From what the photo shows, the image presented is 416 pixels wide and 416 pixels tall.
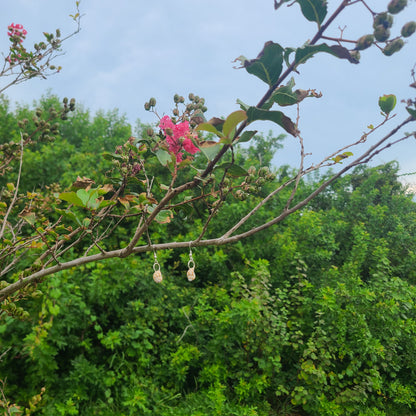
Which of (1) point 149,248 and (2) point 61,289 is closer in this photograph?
(1) point 149,248

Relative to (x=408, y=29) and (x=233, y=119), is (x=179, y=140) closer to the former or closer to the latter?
(x=233, y=119)

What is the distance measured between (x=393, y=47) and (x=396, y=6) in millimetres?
78

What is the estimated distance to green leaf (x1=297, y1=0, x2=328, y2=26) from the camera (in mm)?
705

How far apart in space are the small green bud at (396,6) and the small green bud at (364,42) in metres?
0.06

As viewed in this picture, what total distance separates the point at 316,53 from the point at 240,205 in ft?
13.8

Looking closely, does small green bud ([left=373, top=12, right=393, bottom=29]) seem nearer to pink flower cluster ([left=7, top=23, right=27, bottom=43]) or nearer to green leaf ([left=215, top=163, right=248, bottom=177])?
green leaf ([left=215, top=163, right=248, bottom=177])

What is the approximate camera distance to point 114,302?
3.33 metres

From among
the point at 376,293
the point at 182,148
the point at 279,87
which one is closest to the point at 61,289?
the point at 182,148

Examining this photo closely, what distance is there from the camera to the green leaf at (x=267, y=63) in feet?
2.34

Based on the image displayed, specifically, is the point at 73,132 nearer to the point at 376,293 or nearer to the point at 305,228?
the point at 305,228

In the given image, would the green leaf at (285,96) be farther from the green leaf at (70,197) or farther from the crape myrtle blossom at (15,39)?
the crape myrtle blossom at (15,39)

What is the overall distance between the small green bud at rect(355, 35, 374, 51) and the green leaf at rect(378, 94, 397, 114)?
0.56 feet

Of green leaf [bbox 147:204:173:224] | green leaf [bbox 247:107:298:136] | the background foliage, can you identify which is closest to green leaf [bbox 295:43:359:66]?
green leaf [bbox 247:107:298:136]

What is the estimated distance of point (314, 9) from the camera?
28.1 inches
